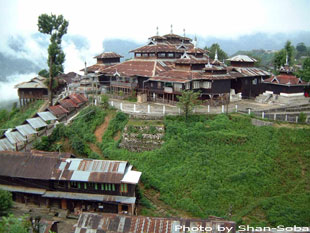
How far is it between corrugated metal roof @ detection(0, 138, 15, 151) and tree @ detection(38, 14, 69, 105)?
17.5 meters

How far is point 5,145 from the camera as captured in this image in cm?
2694

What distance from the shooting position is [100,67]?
150 ft

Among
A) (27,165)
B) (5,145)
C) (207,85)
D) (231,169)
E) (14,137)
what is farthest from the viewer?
(207,85)

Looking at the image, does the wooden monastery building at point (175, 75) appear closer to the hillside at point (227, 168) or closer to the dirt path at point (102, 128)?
the hillside at point (227, 168)

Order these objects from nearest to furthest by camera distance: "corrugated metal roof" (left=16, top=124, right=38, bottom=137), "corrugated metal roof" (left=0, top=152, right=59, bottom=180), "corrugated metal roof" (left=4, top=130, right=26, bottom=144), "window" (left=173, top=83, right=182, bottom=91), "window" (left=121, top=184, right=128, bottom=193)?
1. "window" (left=121, top=184, right=128, bottom=193)
2. "corrugated metal roof" (left=0, top=152, right=59, bottom=180)
3. "corrugated metal roof" (left=4, top=130, right=26, bottom=144)
4. "corrugated metal roof" (left=16, top=124, right=38, bottom=137)
5. "window" (left=173, top=83, right=182, bottom=91)

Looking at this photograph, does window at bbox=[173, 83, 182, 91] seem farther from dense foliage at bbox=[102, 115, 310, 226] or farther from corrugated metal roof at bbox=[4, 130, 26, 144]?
corrugated metal roof at bbox=[4, 130, 26, 144]

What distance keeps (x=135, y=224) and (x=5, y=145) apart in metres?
15.5

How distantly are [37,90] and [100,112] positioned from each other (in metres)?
17.4

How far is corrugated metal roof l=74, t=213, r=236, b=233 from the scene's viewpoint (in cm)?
1762

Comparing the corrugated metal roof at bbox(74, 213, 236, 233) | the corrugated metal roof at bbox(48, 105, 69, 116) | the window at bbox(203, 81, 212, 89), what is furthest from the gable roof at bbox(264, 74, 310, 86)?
the corrugated metal roof at bbox(48, 105, 69, 116)

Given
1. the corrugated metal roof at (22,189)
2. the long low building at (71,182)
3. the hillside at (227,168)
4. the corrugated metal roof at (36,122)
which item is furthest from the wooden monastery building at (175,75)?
the corrugated metal roof at (22,189)

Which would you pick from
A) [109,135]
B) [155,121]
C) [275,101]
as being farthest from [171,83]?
[275,101]

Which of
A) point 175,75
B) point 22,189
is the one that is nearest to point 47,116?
point 22,189

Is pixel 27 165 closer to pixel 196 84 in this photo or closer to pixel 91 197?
pixel 91 197
